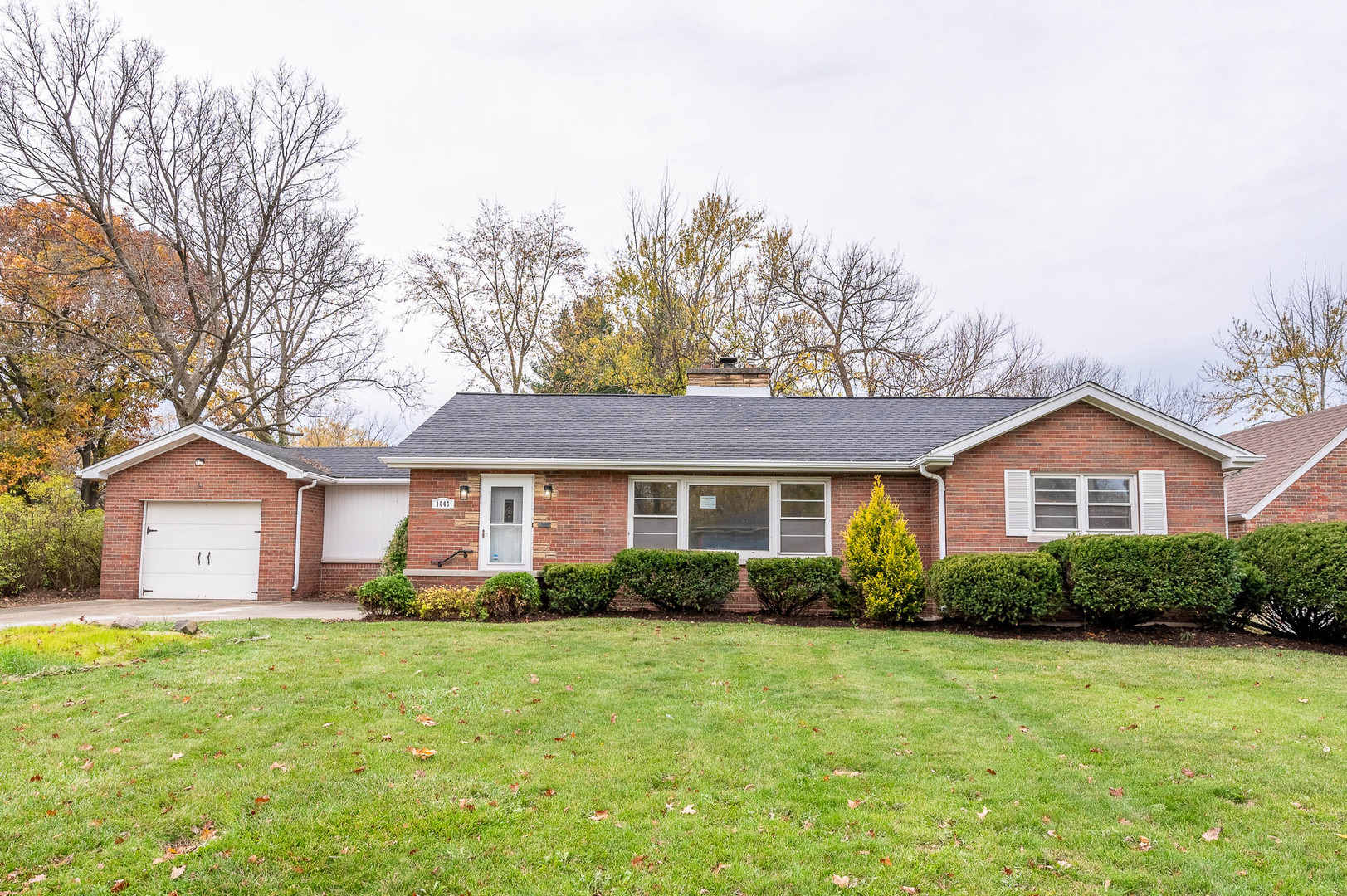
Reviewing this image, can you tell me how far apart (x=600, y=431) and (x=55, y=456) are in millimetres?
16695

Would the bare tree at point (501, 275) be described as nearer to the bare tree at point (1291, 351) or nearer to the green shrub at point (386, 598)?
the green shrub at point (386, 598)

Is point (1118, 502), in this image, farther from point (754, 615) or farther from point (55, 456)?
point (55, 456)

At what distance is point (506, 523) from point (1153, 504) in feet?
37.0

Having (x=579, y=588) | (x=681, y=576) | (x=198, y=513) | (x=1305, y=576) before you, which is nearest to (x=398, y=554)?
(x=579, y=588)

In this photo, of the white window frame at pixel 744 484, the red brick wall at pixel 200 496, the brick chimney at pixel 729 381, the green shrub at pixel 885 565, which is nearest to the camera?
the green shrub at pixel 885 565

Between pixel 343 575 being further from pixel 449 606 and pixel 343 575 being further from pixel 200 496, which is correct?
pixel 449 606

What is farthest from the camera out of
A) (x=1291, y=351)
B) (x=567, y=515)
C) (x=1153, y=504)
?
(x=1291, y=351)

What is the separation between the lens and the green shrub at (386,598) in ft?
40.7

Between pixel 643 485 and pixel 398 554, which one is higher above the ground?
pixel 643 485

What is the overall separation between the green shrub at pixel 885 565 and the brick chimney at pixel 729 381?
6.89 meters

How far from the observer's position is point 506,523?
46.0 feet

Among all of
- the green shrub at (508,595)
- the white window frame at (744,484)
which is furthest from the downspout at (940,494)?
the green shrub at (508,595)

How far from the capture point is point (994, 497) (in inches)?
509

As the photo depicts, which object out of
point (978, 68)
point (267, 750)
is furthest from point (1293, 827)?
point (978, 68)
